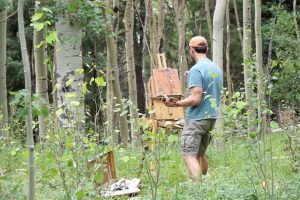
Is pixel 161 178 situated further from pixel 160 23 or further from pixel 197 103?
pixel 160 23

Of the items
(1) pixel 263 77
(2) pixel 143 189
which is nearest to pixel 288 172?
(2) pixel 143 189

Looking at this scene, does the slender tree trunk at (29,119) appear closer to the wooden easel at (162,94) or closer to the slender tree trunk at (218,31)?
the wooden easel at (162,94)

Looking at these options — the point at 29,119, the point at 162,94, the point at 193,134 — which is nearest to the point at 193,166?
the point at 193,134

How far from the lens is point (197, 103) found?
6.16m

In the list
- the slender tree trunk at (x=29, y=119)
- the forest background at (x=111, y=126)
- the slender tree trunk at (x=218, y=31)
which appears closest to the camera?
the slender tree trunk at (x=29, y=119)

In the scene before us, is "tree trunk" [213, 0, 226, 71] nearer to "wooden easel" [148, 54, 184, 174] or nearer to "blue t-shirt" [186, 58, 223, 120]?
"wooden easel" [148, 54, 184, 174]

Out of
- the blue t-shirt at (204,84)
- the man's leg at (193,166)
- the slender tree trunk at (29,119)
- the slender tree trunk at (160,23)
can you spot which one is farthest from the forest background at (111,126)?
the slender tree trunk at (160,23)

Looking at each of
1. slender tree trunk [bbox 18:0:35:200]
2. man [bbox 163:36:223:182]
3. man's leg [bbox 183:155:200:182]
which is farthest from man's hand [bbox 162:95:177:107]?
slender tree trunk [bbox 18:0:35:200]

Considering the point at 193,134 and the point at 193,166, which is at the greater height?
the point at 193,134

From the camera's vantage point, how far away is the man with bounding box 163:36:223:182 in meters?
6.14

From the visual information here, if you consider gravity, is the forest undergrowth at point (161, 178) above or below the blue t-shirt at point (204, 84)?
below

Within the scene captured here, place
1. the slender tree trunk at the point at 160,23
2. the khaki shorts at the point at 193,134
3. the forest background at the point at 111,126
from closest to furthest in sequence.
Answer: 1. the forest background at the point at 111,126
2. the khaki shorts at the point at 193,134
3. the slender tree trunk at the point at 160,23

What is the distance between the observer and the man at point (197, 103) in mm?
6137

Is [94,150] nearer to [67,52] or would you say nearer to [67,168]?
[67,168]
